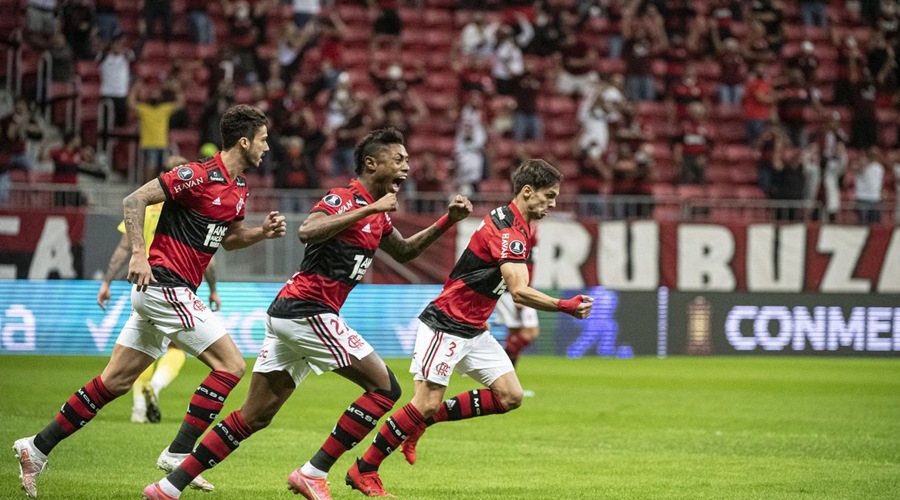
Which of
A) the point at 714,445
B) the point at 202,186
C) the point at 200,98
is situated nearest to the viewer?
the point at 202,186

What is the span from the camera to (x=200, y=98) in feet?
80.8

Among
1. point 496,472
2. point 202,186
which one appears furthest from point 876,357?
point 202,186

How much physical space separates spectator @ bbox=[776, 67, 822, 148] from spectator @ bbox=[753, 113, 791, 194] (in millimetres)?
656

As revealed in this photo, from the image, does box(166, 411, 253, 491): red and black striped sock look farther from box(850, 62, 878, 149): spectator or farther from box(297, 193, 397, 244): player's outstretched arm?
box(850, 62, 878, 149): spectator

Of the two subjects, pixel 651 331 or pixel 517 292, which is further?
pixel 651 331

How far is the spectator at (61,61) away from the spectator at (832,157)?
558 inches

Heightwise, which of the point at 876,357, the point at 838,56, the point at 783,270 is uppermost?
the point at 838,56

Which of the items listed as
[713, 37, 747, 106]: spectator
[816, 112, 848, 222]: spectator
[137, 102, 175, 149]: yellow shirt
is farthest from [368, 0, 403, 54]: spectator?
[816, 112, 848, 222]: spectator

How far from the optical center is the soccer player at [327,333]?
300 inches

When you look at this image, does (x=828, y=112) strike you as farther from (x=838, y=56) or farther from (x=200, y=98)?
(x=200, y=98)

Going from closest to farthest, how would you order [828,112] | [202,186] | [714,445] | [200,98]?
[202,186] < [714,445] < [200,98] < [828,112]

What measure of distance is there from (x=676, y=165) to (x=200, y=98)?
9363 mm

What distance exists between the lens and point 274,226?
26.0ft

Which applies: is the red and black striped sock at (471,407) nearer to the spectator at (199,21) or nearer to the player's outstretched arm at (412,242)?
the player's outstretched arm at (412,242)
